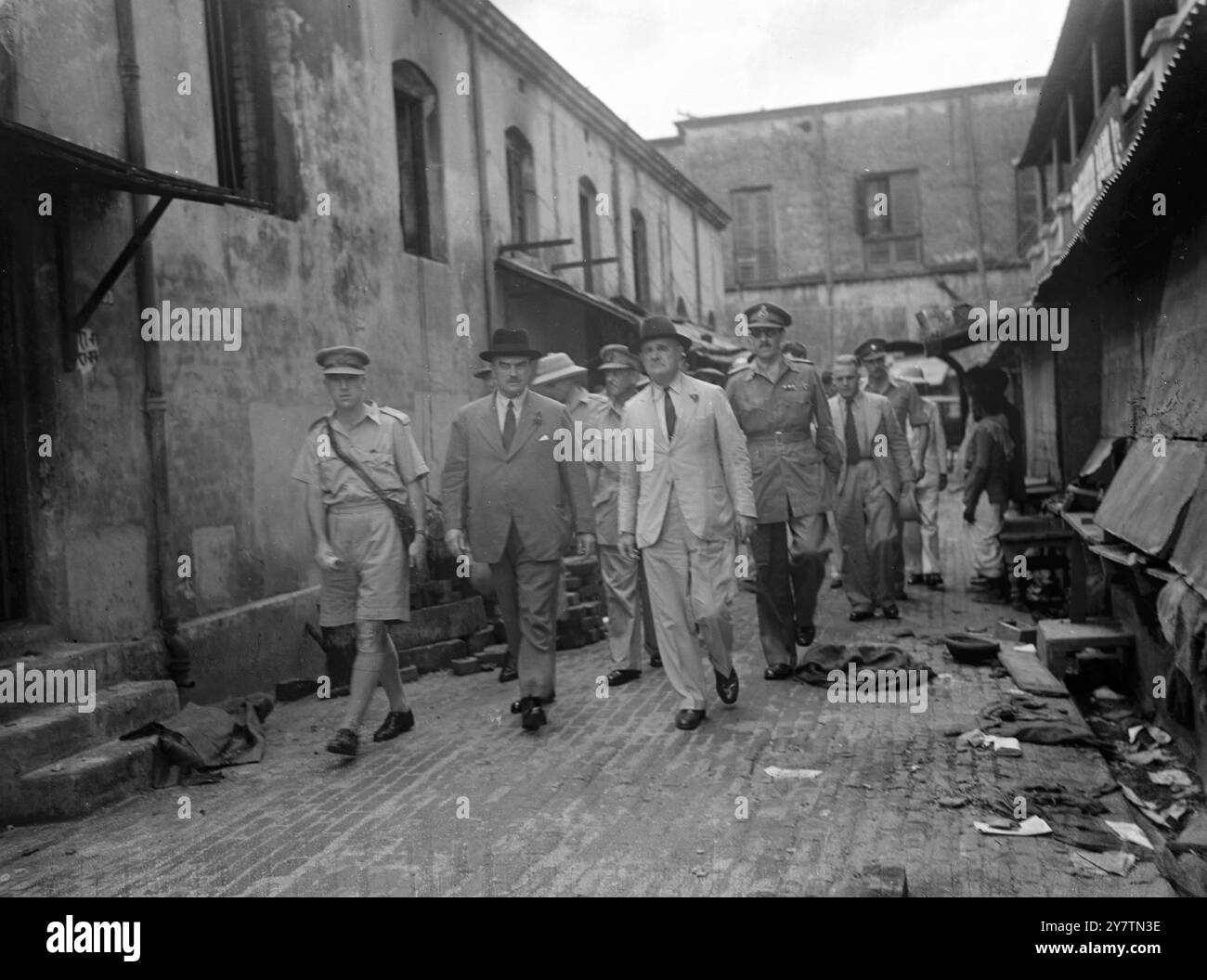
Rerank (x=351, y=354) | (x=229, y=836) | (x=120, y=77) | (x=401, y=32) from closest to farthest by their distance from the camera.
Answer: (x=229, y=836)
(x=351, y=354)
(x=120, y=77)
(x=401, y=32)

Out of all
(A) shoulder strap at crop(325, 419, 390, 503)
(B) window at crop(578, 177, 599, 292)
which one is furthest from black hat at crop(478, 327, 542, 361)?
(B) window at crop(578, 177, 599, 292)

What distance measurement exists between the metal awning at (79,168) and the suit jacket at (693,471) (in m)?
2.77

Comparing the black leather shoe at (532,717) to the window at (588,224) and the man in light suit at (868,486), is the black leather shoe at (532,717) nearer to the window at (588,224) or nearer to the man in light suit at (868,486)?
the man in light suit at (868,486)

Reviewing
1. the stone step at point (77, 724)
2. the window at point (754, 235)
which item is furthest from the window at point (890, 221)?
the stone step at point (77, 724)

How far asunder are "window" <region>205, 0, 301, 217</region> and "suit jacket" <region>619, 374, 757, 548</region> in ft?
14.5

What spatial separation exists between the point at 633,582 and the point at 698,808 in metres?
3.10

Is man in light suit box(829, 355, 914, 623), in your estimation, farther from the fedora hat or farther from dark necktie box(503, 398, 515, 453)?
dark necktie box(503, 398, 515, 453)

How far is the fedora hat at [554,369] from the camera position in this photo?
9008mm

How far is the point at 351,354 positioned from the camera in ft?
22.2

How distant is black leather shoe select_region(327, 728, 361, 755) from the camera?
6.32 meters

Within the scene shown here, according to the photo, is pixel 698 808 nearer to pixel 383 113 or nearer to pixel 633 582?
pixel 633 582

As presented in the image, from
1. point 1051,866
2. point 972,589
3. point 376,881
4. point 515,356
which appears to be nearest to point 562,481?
point 515,356

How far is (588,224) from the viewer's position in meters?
19.7

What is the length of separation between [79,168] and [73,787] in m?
3.15
